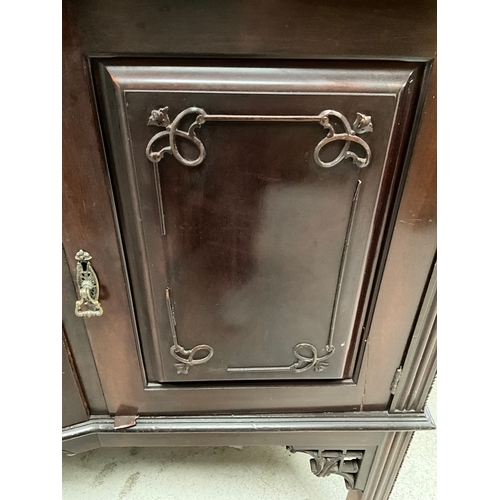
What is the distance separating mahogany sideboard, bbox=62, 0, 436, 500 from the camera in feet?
1.21

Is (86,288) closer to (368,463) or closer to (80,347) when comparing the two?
(80,347)

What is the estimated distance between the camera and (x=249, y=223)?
1.49 feet

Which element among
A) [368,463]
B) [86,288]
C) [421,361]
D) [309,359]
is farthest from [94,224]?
[368,463]

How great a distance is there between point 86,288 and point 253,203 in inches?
8.3

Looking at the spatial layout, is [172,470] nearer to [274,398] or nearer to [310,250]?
[274,398]

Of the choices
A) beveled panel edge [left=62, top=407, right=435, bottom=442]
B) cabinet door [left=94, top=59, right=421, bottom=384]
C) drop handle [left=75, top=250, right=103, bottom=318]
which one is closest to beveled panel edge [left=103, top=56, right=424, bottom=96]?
cabinet door [left=94, top=59, right=421, bottom=384]

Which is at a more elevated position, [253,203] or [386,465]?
[253,203]

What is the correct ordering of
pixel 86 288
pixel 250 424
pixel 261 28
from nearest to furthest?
pixel 261 28, pixel 86 288, pixel 250 424

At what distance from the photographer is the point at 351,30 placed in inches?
14.4

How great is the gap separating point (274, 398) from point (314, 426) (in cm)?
7

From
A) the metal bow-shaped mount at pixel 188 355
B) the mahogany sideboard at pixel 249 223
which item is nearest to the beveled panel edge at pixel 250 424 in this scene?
the mahogany sideboard at pixel 249 223

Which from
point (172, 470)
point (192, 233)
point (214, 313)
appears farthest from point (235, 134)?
point (172, 470)

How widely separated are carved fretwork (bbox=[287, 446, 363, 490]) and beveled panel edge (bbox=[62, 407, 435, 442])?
0.08 m

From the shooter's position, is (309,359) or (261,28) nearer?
(261,28)
